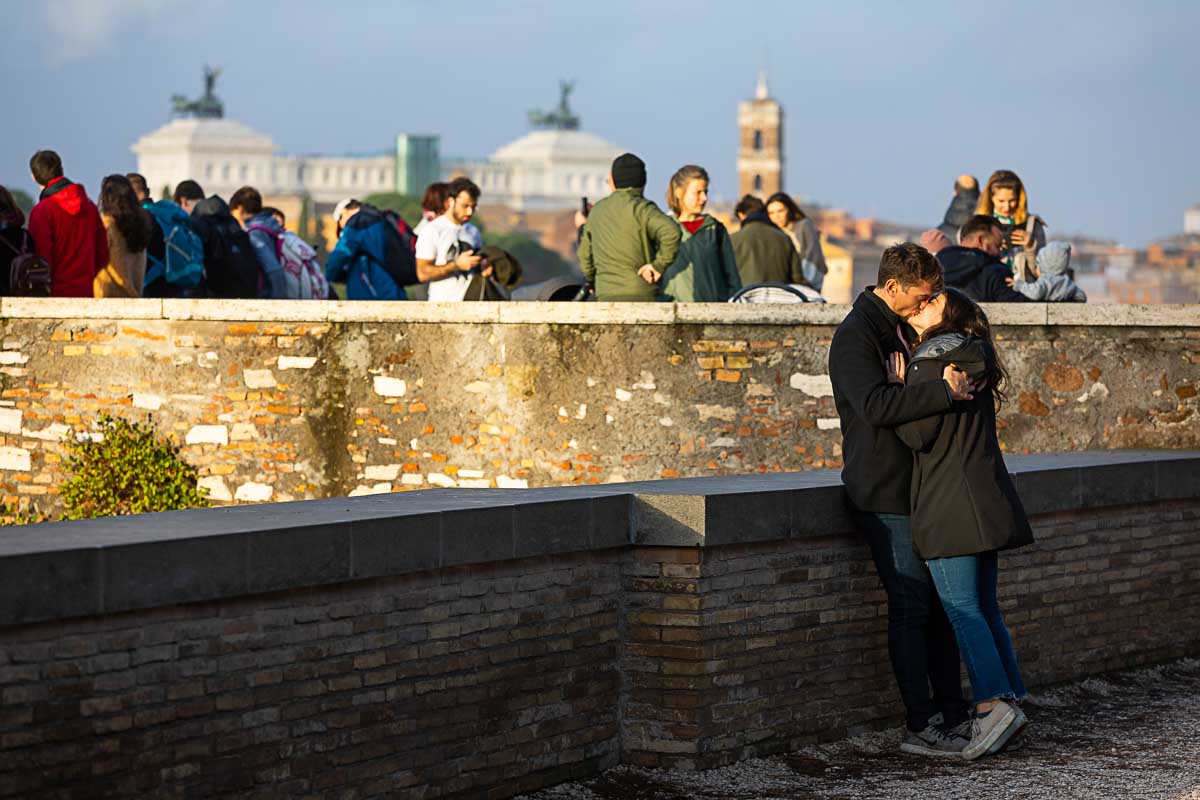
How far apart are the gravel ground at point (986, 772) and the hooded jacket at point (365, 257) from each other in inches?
296

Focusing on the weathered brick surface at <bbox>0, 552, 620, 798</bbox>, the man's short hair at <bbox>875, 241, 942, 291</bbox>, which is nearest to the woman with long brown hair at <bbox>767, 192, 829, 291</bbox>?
the man's short hair at <bbox>875, 241, 942, 291</bbox>

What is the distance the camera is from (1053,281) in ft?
42.1

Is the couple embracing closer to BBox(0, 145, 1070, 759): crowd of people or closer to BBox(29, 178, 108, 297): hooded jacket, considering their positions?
BBox(0, 145, 1070, 759): crowd of people

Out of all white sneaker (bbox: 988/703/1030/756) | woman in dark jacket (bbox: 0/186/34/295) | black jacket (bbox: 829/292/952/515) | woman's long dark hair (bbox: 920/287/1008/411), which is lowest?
white sneaker (bbox: 988/703/1030/756)

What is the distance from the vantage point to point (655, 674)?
6.15 m

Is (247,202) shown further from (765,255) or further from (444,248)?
(765,255)

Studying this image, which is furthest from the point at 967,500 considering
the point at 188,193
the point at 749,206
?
the point at 188,193

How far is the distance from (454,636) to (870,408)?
1.48 metres

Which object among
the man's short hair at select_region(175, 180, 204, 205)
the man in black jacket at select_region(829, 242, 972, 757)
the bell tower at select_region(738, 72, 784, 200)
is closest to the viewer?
the man in black jacket at select_region(829, 242, 972, 757)

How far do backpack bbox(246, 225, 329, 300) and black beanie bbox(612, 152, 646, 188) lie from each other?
3870mm

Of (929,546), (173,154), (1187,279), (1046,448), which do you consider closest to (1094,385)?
(1046,448)

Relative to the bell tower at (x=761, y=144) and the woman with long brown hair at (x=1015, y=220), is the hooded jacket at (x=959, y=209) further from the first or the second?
the bell tower at (x=761, y=144)

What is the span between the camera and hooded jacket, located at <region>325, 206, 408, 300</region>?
45.1 ft

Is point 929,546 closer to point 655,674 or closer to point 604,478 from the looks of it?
point 655,674
